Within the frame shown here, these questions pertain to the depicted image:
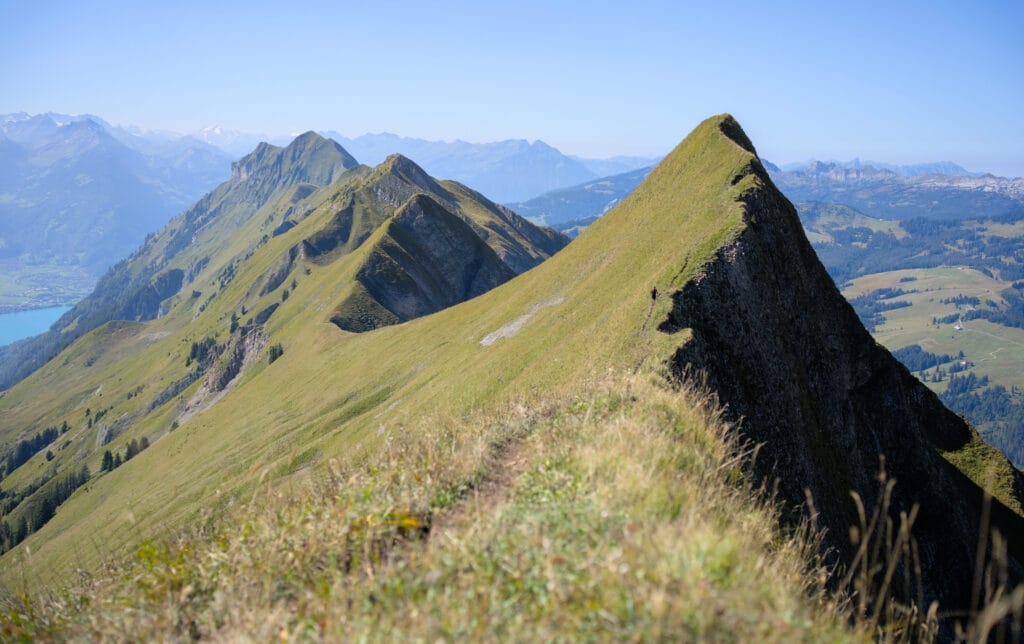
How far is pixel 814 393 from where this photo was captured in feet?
124

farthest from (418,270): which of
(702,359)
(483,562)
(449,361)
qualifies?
(483,562)

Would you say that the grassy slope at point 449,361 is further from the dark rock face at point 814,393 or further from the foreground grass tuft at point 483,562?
the dark rock face at point 814,393

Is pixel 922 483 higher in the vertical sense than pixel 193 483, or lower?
higher

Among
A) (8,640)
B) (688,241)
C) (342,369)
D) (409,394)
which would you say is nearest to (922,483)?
(688,241)

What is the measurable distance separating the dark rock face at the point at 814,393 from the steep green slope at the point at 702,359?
0.15 m

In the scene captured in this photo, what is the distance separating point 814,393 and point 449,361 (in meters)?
36.0

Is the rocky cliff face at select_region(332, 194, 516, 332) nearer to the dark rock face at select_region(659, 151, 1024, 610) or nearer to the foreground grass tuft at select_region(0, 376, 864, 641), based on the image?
the dark rock face at select_region(659, 151, 1024, 610)

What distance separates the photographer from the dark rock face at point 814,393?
29.4 metres

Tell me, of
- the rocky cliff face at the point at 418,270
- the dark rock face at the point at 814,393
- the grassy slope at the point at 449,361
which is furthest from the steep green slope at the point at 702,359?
the rocky cliff face at the point at 418,270

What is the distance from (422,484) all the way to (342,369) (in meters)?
87.4

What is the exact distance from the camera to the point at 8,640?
702 cm

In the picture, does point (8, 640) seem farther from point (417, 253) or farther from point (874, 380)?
point (417, 253)

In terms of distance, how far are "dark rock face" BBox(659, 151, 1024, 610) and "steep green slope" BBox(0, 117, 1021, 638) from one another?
15 cm

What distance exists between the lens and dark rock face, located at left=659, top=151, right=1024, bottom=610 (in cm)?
2939
